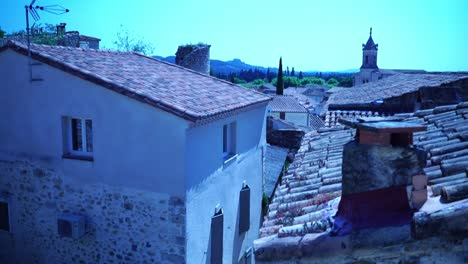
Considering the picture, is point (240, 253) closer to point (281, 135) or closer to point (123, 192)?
point (123, 192)

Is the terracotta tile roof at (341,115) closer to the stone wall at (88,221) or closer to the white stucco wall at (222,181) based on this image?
the white stucco wall at (222,181)

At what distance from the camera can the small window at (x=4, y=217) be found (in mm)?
9336

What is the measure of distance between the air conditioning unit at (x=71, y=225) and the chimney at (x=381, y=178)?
6.43 meters

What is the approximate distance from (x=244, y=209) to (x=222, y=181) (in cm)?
209

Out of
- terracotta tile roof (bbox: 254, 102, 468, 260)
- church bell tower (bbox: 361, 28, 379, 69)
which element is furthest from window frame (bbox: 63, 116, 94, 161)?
church bell tower (bbox: 361, 28, 379, 69)

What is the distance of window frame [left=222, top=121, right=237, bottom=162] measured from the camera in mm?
10595

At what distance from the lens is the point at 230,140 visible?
35.6 ft

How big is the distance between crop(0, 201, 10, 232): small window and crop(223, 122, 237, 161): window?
17.6ft

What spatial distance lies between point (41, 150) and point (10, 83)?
1.68 metres

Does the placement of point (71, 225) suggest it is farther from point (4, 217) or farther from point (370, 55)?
point (370, 55)

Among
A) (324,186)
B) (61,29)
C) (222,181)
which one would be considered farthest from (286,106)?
(324,186)

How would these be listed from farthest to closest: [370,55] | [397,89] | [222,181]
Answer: [370,55] < [397,89] < [222,181]

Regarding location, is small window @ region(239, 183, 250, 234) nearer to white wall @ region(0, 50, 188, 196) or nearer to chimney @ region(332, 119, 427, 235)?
white wall @ region(0, 50, 188, 196)

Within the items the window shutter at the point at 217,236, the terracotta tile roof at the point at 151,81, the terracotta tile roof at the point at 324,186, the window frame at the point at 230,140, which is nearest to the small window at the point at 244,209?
the window frame at the point at 230,140
